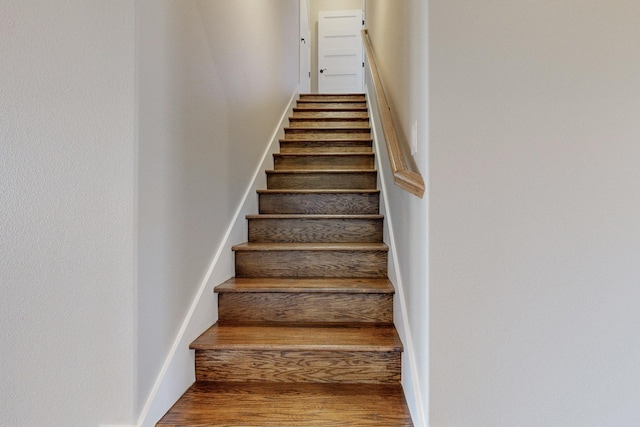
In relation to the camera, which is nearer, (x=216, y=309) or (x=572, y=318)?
(x=572, y=318)

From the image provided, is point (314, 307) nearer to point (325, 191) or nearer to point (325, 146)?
point (325, 191)

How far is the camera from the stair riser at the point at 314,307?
1683 millimetres

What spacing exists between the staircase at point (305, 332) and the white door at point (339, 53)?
401 centimetres

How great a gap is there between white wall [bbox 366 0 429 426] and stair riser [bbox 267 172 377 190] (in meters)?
0.79

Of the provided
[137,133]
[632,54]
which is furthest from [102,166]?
[632,54]

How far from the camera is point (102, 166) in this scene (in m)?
1.13

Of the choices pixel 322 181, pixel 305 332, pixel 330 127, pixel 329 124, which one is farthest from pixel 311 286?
pixel 329 124

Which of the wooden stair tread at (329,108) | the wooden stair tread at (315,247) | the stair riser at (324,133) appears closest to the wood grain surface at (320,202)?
the wooden stair tread at (315,247)

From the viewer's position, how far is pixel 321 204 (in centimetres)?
245

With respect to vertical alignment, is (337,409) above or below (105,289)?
below

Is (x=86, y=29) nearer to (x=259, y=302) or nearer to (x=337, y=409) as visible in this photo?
(x=259, y=302)

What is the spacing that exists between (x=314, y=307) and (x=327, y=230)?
60cm

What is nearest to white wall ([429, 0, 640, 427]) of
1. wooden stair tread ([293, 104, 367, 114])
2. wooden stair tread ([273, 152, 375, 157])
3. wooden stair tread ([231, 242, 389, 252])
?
wooden stair tread ([231, 242, 389, 252])

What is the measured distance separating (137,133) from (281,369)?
103 centimetres
